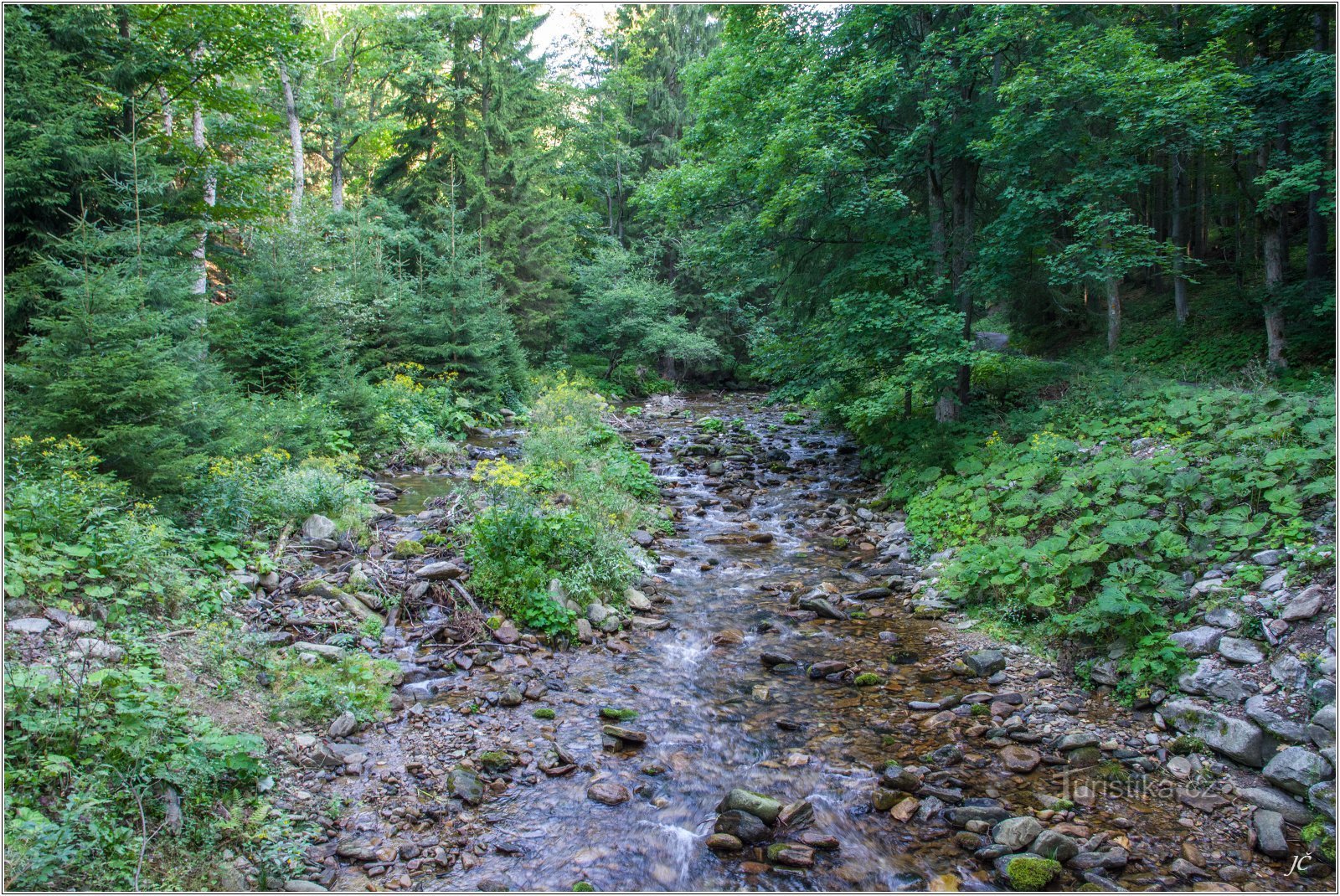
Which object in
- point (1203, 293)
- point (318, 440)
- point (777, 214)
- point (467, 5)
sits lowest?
point (318, 440)

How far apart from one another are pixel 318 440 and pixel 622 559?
6350 millimetres

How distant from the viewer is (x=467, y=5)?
23.8 m

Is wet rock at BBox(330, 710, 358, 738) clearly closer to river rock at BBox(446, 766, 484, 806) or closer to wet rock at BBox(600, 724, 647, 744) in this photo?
river rock at BBox(446, 766, 484, 806)

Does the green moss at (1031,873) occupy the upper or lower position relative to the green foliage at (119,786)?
lower

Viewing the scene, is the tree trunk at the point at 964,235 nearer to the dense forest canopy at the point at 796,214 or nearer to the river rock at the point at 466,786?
the dense forest canopy at the point at 796,214

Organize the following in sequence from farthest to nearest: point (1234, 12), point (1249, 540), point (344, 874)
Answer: point (1234, 12)
point (1249, 540)
point (344, 874)

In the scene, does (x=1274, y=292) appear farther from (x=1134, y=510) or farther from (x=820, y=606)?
(x=820, y=606)

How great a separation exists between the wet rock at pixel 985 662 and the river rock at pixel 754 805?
266 centimetres

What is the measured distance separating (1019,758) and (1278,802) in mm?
1405

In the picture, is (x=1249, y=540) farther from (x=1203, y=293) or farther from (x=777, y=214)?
(x=1203, y=293)

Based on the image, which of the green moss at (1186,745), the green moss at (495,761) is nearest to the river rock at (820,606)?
the green moss at (1186,745)

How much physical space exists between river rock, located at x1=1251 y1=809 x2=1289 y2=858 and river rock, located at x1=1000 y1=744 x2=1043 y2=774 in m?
1.18

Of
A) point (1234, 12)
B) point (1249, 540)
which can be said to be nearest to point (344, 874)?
point (1249, 540)

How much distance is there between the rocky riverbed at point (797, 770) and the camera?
384cm
